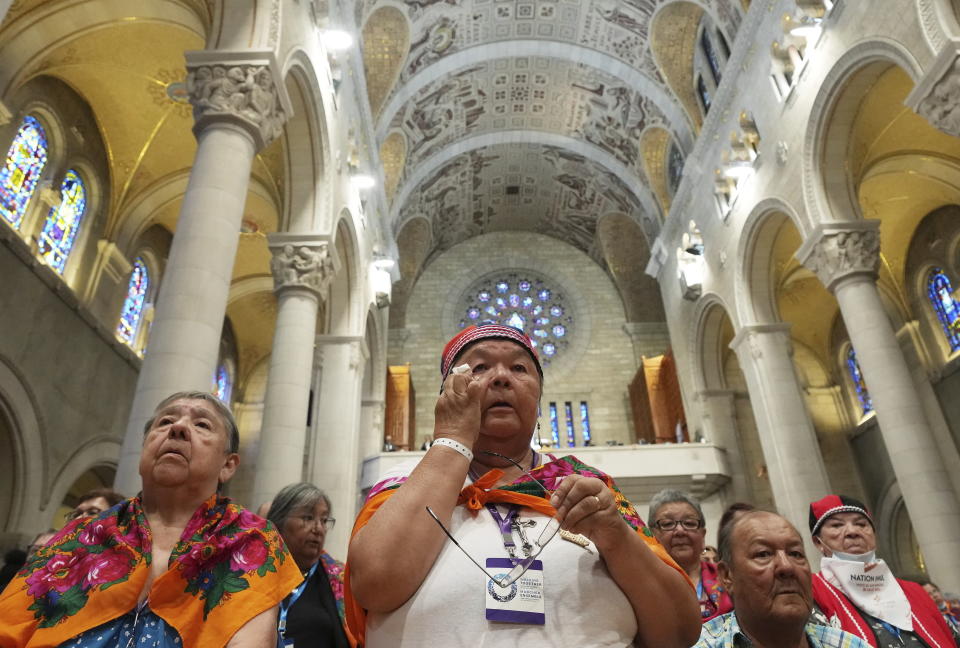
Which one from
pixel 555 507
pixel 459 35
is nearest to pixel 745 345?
pixel 459 35

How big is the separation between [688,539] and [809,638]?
960mm

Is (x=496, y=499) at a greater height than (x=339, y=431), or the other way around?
(x=339, y=431)

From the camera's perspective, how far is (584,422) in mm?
17828

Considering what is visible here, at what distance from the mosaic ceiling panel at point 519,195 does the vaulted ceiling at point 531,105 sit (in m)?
0.04

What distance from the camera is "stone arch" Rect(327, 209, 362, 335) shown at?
11242 mm

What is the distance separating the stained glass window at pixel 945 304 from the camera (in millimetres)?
12562

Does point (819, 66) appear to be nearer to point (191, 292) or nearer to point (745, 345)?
point (745, 345)

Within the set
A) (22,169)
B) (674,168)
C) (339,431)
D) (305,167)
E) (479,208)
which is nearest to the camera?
(305,167)

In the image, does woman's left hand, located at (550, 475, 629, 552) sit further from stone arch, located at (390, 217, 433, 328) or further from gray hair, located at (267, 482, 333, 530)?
stone arch, located at (390, 217, 433, 328)

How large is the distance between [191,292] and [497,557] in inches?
178

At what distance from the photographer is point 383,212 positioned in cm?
1409

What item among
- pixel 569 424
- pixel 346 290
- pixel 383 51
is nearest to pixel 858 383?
pixel 569 424

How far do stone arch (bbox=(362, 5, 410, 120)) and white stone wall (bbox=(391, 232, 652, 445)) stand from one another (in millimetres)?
7714

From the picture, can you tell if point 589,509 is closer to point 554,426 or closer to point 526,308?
point 554,426
